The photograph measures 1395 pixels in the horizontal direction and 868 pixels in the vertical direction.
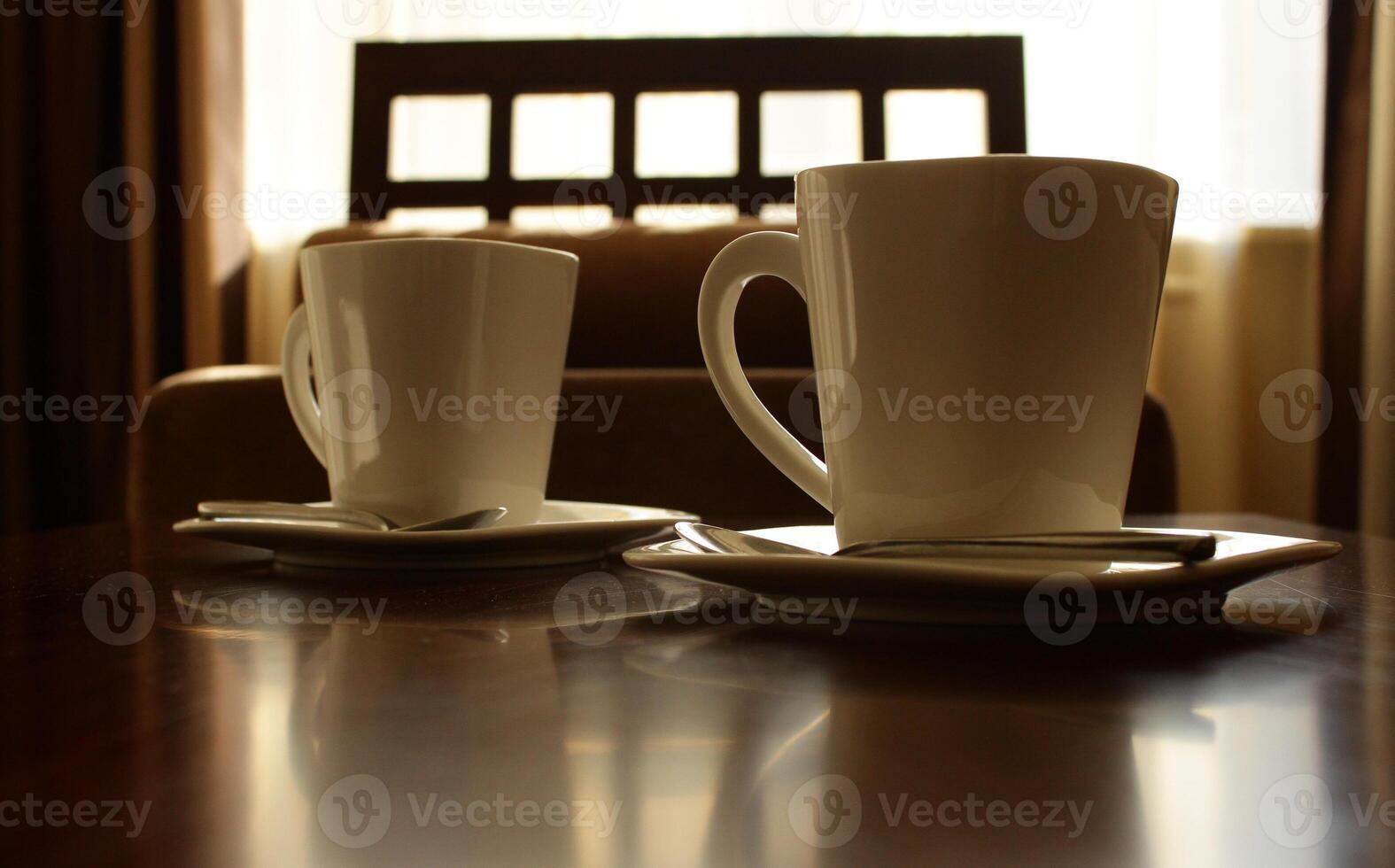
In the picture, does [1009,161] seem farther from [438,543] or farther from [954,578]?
[438,543]

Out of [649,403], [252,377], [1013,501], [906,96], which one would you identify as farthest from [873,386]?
[906,96]

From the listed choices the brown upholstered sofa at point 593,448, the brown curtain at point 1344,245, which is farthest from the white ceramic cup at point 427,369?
the brown curtain at point 1344,245

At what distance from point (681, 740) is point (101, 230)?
2.73 meters

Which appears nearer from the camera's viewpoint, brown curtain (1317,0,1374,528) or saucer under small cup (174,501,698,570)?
saucer under small cup (174,501,698,570)

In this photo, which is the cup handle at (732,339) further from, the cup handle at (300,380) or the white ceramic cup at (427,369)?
the cup handle at (300,380)

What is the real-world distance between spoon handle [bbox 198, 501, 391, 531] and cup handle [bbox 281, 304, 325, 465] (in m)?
0.08

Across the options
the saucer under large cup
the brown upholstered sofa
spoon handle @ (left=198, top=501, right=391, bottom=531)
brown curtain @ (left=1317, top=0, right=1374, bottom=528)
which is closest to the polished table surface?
the saucer under large cup

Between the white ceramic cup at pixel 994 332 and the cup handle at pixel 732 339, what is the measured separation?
0.04m

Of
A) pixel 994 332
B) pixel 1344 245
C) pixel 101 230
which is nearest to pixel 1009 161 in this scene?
pixel 994 332

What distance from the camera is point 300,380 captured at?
0.55 metres

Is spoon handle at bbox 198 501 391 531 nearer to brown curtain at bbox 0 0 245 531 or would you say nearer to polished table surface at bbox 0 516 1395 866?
polished table surface at bbox 0 516 1395 866

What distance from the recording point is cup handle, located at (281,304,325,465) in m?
0.53

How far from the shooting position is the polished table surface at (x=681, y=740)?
13cm

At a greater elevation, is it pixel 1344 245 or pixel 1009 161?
pixel 1344 245
